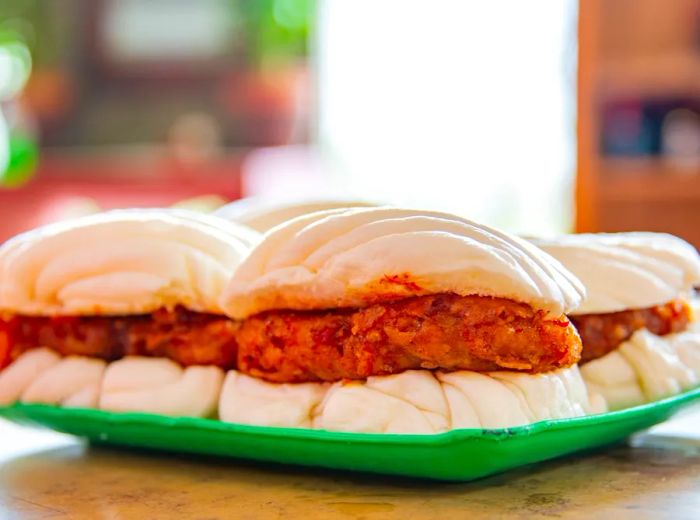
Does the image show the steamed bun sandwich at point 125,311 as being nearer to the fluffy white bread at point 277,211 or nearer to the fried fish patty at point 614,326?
the fluffy white bread at point 277,211

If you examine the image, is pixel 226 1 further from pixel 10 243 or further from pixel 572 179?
pixel 10 243

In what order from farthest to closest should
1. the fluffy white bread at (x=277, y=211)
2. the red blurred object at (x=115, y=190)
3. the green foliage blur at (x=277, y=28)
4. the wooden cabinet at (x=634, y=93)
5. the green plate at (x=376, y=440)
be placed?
the green foliage blur at (x=277, y=28)
the red blurred object at (x=115, y=190)
the wooden cabinet at (x=634, y=93)
the fluffy white bread at (x=277, y=211)
the green plate at (x=376, y=440)

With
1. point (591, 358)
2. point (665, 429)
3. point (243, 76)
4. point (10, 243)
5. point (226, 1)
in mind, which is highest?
point (226, 1)

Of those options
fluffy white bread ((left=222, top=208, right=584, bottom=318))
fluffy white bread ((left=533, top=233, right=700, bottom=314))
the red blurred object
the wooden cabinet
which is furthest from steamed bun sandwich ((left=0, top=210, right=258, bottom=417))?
the red blurred object

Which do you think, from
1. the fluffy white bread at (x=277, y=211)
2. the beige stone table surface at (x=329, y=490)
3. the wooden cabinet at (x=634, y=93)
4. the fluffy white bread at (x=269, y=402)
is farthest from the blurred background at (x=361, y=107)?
the fluffy white bread at (x=269, y=402)

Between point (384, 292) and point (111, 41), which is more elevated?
point (111, 41)

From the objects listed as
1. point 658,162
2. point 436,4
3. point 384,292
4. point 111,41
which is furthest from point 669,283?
point 111,41

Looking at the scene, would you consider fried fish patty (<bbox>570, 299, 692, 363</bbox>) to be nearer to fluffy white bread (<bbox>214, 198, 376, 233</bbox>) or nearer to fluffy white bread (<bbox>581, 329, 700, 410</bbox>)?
fluffy white bread (<bbox>581, 329, 700, 410</bbox>)
